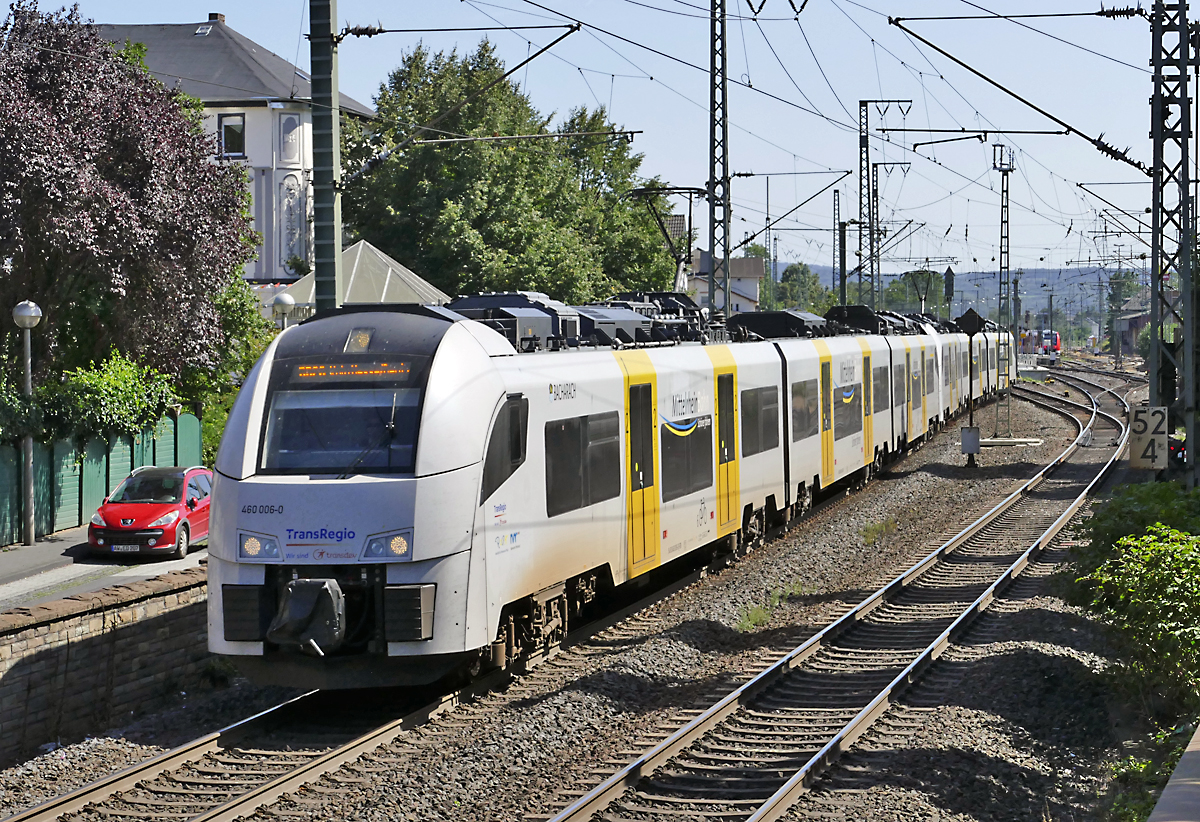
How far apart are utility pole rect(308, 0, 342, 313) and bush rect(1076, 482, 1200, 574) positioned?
783 cm

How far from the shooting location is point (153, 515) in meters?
21.0

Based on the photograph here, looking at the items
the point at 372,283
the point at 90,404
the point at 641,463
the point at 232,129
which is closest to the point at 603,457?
the point at 641,463

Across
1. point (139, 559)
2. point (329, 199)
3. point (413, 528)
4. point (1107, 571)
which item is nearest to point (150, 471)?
point (139, 559)

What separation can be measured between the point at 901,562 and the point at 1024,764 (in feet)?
29.8

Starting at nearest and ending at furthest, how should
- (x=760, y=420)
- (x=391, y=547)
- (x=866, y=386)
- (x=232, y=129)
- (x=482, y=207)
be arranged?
(x=391, y=547), (x=760, y=420), (x=866, y=386), (x=482, y=207), (x=232, y=129)

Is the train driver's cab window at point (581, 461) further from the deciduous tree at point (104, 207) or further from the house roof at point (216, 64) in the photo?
the house roof at point (216, 64)

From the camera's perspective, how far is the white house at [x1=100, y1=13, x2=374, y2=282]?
5103cm

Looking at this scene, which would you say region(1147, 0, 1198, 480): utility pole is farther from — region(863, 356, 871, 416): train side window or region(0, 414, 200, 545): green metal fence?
region(0, 414, 200, 545): green metal fence

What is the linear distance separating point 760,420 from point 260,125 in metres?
37.9

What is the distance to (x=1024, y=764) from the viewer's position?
951cm

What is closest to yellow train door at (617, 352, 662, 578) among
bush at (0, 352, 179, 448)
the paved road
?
the paved road

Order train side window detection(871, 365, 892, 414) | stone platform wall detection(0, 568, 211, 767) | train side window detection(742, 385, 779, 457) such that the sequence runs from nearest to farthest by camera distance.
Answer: stone platform wall detection(0, 568, 211, 767) → train side window detection(742, 385, 779, 457) → train side window detection(871, 365, 892, 414)

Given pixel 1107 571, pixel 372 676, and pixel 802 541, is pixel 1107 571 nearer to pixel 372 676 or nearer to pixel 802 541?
→ pixel 372 676

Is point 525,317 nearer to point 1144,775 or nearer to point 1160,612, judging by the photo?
point 1160,612
